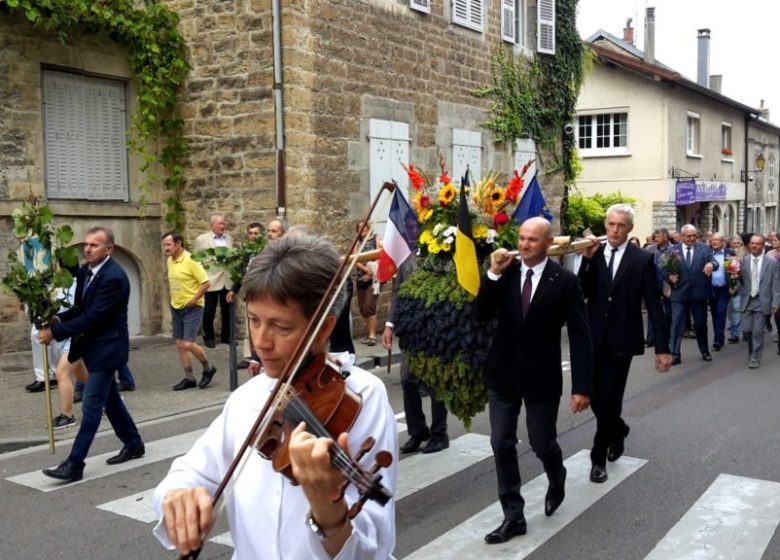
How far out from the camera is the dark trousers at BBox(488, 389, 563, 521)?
4914 mm

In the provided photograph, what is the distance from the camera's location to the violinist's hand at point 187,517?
1736 millimetres

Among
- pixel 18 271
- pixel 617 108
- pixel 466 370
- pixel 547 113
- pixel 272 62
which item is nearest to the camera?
pixel 466 370

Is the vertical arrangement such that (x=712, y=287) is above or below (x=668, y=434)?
above

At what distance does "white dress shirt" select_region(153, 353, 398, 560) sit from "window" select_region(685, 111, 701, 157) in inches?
1177

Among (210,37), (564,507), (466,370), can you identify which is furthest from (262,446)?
(210,37)

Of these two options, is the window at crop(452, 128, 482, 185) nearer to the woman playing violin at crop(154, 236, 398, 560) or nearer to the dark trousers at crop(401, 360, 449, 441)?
the dark trousers at crop(401, 360, 449, 441)

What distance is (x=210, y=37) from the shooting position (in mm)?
12367

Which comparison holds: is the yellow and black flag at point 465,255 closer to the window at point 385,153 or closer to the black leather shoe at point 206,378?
the black leather shoe at point 206,378

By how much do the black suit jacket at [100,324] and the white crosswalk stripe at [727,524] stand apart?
4.04m

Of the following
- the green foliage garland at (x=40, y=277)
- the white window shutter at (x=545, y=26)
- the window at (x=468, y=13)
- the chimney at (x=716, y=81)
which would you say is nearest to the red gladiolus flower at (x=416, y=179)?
the green foliage garland at (x=40, y=277)

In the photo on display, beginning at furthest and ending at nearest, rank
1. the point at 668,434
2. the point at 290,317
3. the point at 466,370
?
the point at 668,434, the point at 466,370, the point at 290,317

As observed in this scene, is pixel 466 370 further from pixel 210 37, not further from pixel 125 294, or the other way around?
pixel 210 37

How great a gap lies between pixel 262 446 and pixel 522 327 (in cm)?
329

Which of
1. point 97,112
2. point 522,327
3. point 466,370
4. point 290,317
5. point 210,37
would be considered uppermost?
point 210,37
